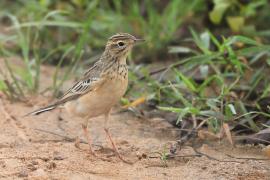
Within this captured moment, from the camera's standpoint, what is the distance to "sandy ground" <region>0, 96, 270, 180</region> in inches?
183

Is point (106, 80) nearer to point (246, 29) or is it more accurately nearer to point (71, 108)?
point (71, 108)

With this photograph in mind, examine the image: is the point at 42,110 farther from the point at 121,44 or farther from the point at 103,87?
the point at 121,44

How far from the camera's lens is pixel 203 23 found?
786 centimetres

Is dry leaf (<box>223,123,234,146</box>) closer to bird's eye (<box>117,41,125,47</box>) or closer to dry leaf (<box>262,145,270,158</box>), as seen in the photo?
dry leaf (<box>262,145,270,158</box>)

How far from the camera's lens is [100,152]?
5449 mm

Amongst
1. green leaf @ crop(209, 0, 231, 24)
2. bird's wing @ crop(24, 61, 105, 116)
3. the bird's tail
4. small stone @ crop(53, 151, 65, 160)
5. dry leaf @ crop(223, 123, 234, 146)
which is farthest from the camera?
green leaf @ crop(209, 0, 231, 24)

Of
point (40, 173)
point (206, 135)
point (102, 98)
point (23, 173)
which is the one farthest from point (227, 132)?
point (23, 173)

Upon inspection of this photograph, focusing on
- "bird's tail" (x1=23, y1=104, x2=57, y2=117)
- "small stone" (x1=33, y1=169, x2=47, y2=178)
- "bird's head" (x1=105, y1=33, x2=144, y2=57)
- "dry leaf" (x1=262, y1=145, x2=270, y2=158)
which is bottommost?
"small stone" (x1=33, y1=169, x2=47, y2=178)

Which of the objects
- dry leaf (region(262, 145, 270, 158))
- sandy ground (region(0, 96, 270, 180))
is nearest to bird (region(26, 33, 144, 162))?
sandy ground (region(0, 96, 270, 180))

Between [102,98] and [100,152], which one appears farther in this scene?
[100,152]

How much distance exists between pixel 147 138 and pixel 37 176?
60.2 inches

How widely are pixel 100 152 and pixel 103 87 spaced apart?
58cm

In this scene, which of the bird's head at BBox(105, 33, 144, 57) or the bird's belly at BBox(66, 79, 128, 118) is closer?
the bird's belly at BBox(66, 79, 128, 118)

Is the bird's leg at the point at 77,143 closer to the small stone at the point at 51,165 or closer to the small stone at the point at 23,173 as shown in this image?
the small stone at the point at 51,165
